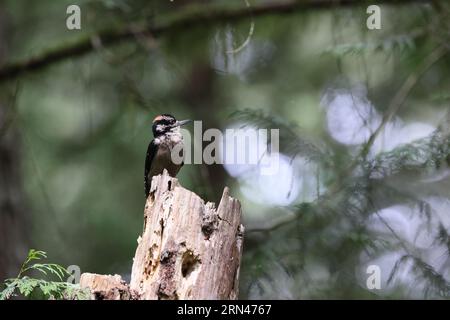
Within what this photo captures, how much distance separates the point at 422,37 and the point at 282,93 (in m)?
2.74

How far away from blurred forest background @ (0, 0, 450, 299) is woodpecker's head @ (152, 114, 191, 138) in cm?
16

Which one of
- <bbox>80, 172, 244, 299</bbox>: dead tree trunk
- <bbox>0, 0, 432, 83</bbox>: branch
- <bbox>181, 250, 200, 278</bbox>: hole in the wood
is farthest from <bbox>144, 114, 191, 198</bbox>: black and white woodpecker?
<bbox>181, 250, 200, 278</bbox>: hole in the wood

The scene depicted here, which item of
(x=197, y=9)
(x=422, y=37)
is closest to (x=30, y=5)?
(x=197, y=9)

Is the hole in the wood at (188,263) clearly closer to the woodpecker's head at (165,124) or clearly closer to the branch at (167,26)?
the branch at (167,26)

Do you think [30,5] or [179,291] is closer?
[179,291]

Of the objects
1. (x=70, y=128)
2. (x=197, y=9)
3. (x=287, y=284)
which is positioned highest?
(x=197, y=9)

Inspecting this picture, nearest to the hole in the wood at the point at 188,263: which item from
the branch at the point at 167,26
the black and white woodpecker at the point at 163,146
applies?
the black and white woodpecker at the point at 163,146

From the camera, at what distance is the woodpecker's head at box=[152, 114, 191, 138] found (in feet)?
21.0

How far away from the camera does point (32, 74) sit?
20.2 feet

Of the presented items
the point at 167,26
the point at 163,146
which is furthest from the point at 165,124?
the point at 167,26

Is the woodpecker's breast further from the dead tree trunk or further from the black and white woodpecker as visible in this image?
the dead tree trunk

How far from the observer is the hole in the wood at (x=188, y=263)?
3373 mm

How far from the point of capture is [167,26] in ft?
20.2

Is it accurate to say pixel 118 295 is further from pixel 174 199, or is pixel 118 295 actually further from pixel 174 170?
pixel 174 170
